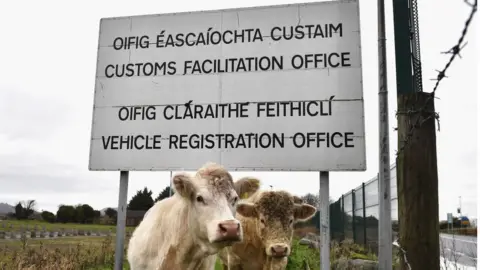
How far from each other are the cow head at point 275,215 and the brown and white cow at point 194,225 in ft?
2.02

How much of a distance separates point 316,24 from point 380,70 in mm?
1818

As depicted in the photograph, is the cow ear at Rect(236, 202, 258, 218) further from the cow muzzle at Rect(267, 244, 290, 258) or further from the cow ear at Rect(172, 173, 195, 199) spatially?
the cow ear at Rect(172, 173, 195, 199)

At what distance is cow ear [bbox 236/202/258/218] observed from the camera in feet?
18.5

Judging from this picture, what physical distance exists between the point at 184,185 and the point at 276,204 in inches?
65.8

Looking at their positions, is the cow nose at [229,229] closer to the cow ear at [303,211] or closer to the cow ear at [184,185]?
the cow ear at [184,185]

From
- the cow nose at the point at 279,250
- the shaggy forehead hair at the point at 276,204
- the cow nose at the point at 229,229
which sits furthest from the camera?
the shaggy forehead hair at the point at 276,204

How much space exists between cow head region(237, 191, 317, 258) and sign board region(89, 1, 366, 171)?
49 centimetres

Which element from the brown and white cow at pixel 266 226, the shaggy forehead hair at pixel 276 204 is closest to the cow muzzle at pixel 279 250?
the brown and white cow at pixel 266 226

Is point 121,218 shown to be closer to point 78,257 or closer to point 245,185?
point 245,185

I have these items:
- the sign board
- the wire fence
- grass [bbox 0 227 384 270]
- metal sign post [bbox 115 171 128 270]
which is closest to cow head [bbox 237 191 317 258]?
the sign board

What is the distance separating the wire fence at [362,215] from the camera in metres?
10.4

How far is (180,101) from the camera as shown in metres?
6.31

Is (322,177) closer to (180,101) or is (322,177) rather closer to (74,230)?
(180,101)

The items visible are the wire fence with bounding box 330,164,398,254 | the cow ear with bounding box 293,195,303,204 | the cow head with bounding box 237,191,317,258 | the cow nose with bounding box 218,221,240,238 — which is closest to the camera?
Answer: the cow nose with bounding box 218,221,240,238
